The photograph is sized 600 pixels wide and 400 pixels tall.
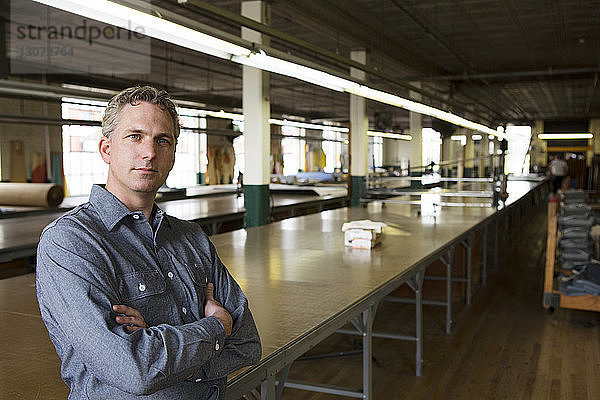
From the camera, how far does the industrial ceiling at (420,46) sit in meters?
7.16

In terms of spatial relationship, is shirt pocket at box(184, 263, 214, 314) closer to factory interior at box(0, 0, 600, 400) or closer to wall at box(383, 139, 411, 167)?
factory interior at box(0, 0, 600, 400)

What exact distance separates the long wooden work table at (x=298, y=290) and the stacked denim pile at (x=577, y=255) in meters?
0.87

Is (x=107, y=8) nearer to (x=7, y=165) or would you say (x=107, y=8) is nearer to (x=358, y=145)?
(x=358, y=145)

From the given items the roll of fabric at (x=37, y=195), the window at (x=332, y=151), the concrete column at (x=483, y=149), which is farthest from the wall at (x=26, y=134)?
the concrete column at (x=483, y=149)

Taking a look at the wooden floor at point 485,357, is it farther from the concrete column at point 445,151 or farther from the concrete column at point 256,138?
the concrete column at point 445,151

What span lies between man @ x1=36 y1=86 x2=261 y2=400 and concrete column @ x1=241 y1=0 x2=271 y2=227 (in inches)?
205

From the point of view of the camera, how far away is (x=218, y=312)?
1341 millimetres

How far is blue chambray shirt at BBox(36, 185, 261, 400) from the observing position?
1082mm

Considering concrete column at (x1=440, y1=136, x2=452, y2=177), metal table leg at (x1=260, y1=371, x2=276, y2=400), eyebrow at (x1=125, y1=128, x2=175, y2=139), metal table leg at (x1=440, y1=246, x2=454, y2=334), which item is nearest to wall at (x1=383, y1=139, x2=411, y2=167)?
concrete column at (x1=440, y1=136, x2=452, y2=177)

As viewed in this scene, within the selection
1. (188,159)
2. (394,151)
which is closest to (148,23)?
(188,159)

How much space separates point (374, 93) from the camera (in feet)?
17.2

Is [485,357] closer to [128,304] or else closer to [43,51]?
[128,304]

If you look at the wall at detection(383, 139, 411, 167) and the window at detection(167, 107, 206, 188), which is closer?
the window at detection(167, 107, 206, 188)

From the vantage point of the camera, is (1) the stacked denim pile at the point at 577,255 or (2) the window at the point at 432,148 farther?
(2) the window at the point at 432,148
